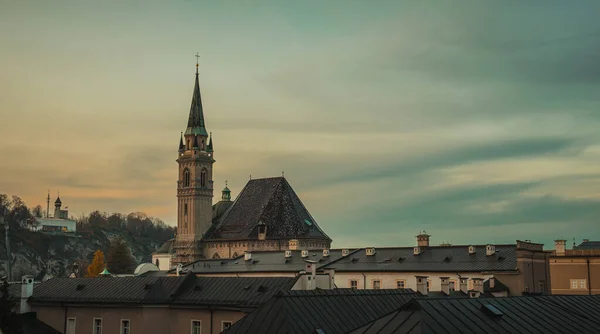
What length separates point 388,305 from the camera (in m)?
36.7

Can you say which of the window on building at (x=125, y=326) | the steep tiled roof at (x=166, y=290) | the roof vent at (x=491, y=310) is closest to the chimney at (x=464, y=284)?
the steep tiled roof at (x=166, y=290)

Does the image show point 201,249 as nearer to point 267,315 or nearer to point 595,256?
point 595,256

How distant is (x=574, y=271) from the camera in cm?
6994

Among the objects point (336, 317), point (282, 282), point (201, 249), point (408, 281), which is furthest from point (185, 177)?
point (336, 317)

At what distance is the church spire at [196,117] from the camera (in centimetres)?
11594

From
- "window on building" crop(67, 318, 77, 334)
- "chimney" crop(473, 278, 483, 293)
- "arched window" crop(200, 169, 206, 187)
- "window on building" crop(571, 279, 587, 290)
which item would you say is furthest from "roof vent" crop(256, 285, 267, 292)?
"arched window" crop(200, 169, 206, 187)

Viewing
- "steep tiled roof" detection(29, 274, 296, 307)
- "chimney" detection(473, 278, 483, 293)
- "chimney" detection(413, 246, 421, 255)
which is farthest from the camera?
"chimney" detection(413, 246, 421, 255)

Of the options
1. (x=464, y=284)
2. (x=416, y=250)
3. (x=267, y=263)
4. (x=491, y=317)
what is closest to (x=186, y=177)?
(x=267, y=263)

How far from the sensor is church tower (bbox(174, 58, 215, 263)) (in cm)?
11006

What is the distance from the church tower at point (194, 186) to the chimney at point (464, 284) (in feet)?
182

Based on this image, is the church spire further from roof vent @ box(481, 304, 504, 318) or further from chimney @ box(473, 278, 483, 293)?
roof vent @ box(481, 304, 504, 318)

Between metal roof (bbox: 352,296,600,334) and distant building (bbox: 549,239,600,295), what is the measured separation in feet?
132

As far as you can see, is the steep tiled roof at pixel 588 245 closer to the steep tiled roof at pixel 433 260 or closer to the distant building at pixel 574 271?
the distant building at pixel 574 271

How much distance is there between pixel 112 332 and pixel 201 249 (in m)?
66.0
